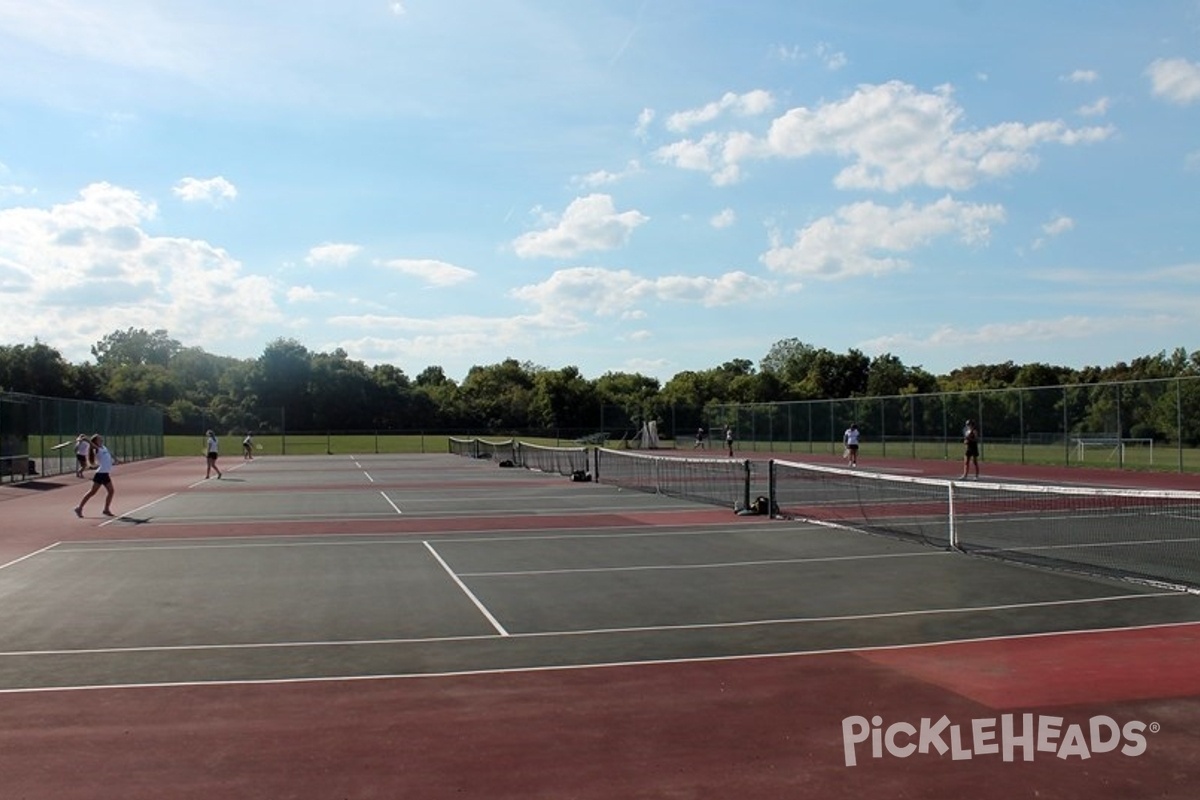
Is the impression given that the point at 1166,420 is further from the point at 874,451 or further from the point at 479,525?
the point at 479,525

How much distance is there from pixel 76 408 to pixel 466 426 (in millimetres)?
64488

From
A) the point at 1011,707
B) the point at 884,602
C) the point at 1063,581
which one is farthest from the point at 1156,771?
the point at 1063,581

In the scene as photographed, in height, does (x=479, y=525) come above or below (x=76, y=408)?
below

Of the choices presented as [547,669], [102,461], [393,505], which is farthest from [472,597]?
[393,505]

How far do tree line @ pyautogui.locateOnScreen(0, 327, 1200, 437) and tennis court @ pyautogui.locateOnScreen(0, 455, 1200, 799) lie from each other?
7973 cm

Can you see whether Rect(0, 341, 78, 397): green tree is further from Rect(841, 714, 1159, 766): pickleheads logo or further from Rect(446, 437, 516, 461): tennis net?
Rect(841, 714, 1159, 766): pickleheads logo

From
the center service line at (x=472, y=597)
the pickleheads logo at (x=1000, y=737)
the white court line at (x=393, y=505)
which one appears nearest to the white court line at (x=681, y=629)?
the center service line at (x=472, y=597)

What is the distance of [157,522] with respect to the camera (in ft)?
77.6

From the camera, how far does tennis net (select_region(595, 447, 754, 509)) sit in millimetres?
28234

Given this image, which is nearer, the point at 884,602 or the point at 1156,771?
the point at 1156,771

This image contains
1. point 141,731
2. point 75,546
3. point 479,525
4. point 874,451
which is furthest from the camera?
point 874,451

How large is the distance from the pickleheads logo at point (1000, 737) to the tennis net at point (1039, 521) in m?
6.73

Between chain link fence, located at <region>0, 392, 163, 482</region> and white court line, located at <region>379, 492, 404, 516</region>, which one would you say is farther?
chain link fence, located at <region>0, 392, 163, 482</region>

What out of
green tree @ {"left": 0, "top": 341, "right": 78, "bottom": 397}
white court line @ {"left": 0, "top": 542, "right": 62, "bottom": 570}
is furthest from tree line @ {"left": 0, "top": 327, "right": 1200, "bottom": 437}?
white court line @ {"left": 0, "top": 542, "right": 62, "bottom": 570}
